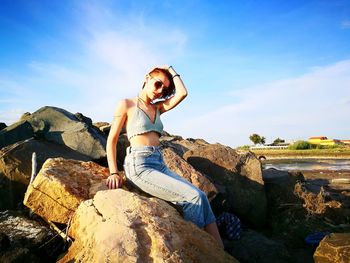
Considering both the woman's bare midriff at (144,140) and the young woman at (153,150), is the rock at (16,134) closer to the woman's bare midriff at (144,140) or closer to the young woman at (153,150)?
the young woman at (153,150)

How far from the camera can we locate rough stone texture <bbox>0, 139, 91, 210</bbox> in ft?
17.6

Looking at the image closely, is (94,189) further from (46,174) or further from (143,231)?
(143,231)

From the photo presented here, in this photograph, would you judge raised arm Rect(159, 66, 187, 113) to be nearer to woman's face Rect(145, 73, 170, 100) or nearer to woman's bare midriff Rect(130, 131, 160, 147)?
woman's face Rect(145, 73, 170, 100)

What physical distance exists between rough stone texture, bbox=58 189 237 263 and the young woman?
235 mm

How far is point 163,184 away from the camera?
3438mm

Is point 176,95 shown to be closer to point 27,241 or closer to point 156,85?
point 156,85

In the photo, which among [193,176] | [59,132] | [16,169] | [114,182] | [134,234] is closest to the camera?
[134,234]

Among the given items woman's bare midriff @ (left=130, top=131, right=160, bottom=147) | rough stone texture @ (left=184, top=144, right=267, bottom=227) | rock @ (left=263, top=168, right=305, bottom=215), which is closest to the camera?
woman's bare midriff @ (left=130, top=131, right=160, bottom=147)

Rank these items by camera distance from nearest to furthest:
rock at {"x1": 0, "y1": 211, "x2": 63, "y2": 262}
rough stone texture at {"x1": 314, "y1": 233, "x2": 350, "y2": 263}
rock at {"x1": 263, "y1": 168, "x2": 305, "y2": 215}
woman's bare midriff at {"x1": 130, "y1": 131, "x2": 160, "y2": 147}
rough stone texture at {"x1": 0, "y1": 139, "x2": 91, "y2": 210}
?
1. rock at {"x1": 0, "y1": 211, "x2": 63, "y2": 262}
2. rough stone texture at {"x1": 314, "y1": 233, "x2": 350, "y2": 263}
3. woman's bare midriff at {"x1": 130, "y1": 131, "x2": 160, "y2": 147}
4. rough stone texture at {"x1": 0, "y1": 139, "x2": 91, "y2": 210}
5. rock at {"x1": 263, "y1": 168, "x2": 305, "y2": 215}

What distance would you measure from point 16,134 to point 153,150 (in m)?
5.02

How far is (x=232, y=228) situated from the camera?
481 cm

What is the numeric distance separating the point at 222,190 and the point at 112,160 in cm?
269

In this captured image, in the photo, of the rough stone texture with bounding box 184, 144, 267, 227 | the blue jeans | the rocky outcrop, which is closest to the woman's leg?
the blue jeans

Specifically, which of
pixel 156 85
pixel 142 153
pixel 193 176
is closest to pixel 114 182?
pixel 142 153
